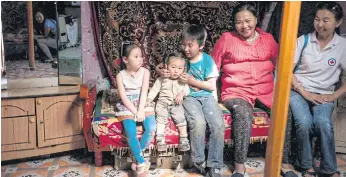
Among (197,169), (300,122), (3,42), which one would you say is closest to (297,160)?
(300,122)

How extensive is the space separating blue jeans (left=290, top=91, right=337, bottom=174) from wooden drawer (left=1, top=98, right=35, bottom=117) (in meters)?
2.02

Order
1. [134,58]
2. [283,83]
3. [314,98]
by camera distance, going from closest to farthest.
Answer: [283,83]
[134,58]
[314,98]

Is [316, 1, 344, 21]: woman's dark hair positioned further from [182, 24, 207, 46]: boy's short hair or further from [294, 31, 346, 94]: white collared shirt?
[182, 24, 207, 46]: boy's short hair

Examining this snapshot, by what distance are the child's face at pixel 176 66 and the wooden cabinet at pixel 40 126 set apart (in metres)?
0.83

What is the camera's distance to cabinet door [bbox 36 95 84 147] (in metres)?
2.96

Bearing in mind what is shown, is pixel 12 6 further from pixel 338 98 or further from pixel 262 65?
pixel 338 98

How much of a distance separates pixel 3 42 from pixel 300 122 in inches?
92.8

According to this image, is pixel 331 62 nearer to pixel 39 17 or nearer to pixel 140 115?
pixel 140 115

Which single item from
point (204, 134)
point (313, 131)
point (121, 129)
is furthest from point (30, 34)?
point (313, 131)

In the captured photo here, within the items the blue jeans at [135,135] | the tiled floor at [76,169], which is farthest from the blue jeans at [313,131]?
the blue jeans at [135,135]

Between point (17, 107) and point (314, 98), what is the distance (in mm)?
2277

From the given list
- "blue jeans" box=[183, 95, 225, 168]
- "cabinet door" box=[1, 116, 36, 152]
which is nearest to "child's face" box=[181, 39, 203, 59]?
"blue jeans" box=[183, 95, 225, 168]

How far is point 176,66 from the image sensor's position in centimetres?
279

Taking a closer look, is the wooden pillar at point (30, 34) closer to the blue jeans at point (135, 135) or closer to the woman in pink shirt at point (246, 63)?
the blue jeans at point (135, 135)
